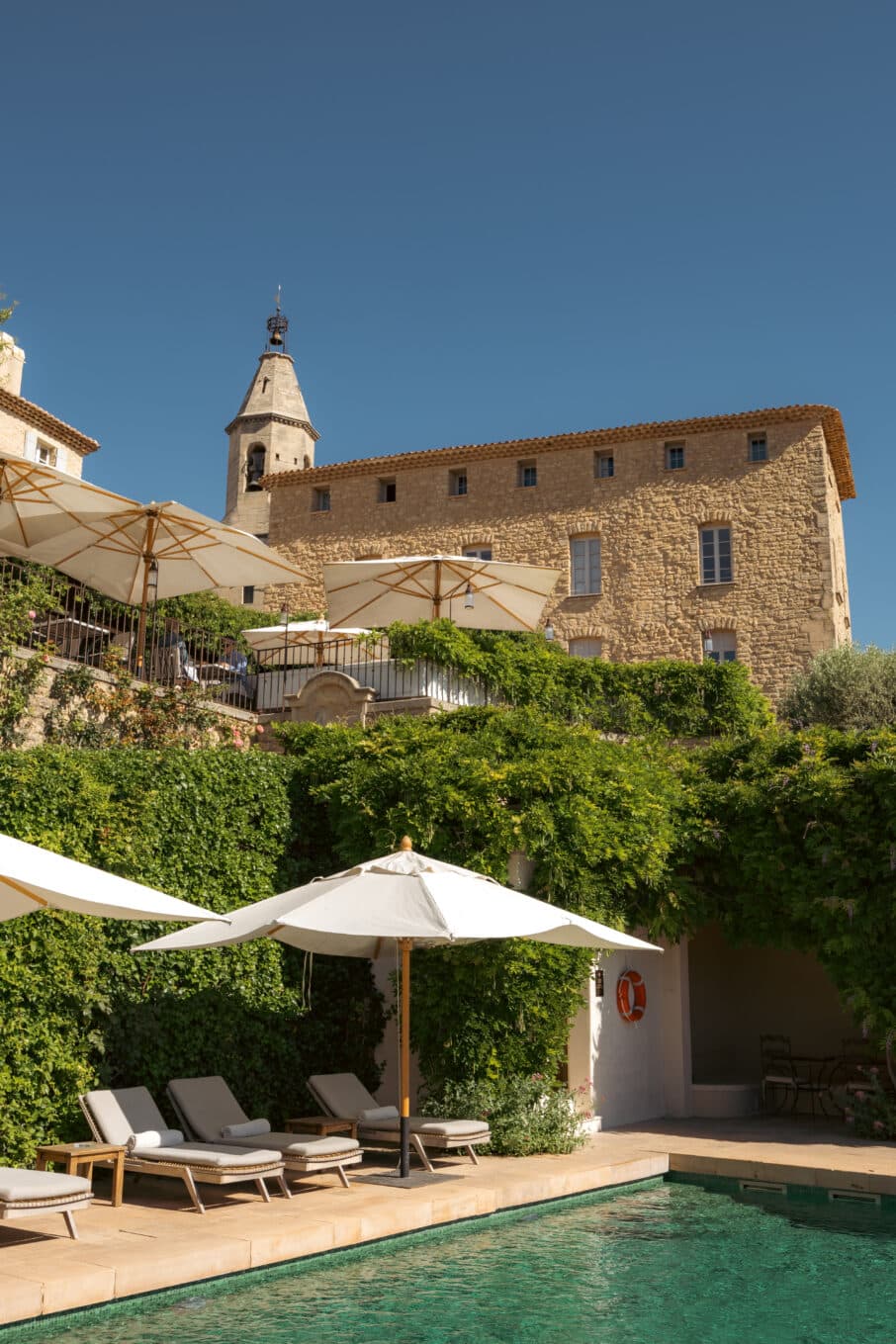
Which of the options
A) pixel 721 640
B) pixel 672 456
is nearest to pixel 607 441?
pixel 672 456

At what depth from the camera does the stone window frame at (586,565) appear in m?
29.4

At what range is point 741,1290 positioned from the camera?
237 inches

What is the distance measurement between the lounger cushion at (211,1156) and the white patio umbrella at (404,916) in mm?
1131

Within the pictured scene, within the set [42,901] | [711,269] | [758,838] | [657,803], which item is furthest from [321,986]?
[711,269]

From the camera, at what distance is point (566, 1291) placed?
5934mm

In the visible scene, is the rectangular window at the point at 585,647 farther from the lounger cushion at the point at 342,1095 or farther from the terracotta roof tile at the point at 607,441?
the lounger cushion at the point at 342,1095

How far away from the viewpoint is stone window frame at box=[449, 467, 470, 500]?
3098 centimetres

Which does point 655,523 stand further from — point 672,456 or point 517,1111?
point 517,1111

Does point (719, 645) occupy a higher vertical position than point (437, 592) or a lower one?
higher

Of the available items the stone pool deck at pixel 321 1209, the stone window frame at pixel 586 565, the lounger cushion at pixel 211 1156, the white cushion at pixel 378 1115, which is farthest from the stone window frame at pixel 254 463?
the lounger cushion at pixel 211 1156

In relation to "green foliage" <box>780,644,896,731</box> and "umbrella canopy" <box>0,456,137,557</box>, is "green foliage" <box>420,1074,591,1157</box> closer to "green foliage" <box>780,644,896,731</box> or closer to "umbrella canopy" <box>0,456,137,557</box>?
"umbrella canopy" <box>0,456,137,557</box>

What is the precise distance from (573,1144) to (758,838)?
11.6 ft

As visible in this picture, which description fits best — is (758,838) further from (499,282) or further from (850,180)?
(499,282)

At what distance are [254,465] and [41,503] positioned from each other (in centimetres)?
3318
